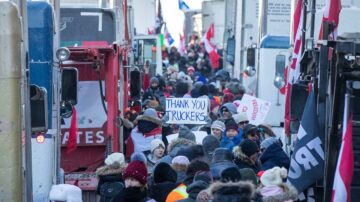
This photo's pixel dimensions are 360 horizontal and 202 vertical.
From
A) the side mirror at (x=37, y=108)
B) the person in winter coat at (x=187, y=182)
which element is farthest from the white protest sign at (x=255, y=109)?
the side mirror at (x=37, y=108)

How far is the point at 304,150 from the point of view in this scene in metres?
10.3

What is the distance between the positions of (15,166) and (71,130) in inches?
314

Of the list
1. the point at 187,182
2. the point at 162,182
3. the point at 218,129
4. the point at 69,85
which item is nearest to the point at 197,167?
the point at 187,182

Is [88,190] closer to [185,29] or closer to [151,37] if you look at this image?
[151,37]

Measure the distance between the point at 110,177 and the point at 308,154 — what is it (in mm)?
2627

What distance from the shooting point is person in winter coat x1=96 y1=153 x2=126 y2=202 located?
1177 centimetres

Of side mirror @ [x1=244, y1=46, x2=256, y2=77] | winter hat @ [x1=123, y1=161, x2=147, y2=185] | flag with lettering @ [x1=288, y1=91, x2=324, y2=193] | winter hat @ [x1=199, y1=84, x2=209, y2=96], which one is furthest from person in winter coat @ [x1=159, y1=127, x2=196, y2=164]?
side mirror @ [x1=244, y1=46, x2=256, y2=77]

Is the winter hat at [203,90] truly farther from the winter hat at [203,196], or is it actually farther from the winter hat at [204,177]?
the winter hat at [203,196]

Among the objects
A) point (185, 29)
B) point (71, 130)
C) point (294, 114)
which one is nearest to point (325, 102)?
point (294, 114)

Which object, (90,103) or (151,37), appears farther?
(151,37)

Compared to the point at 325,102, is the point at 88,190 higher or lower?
lower

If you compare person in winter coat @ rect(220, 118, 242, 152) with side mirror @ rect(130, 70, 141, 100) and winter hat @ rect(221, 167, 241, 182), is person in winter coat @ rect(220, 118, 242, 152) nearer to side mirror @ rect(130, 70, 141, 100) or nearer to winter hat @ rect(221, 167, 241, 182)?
side mirror @ rect(130, 70, 141, 100)

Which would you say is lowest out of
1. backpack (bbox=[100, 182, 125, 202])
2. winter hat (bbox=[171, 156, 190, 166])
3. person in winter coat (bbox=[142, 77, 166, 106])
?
person in winter coat (bbox=[142, 77, 166, 106])

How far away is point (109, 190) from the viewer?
38.5 ft
